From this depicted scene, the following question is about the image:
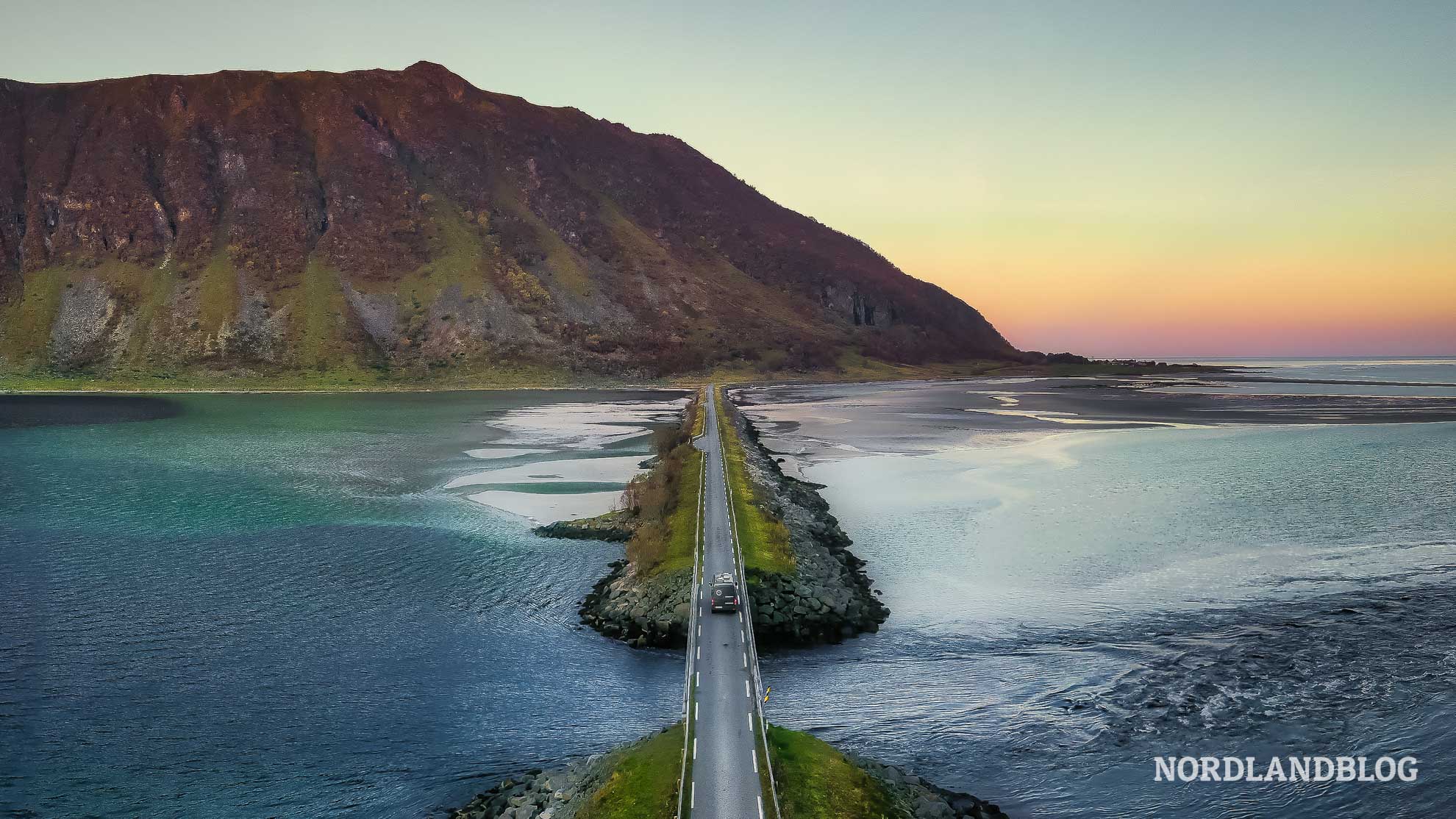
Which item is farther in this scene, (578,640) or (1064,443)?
(1064,443)

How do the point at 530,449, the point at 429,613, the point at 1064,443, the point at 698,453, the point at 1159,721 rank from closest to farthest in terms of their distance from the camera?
the point at 1159,721, the point at 429,613, the point at 698,453, the point at 530,449, the point at 1064,443

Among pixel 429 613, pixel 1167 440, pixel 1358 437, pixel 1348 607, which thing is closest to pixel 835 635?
pixel 429 613

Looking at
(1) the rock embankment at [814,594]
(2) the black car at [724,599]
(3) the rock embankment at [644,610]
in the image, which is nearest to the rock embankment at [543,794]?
(2) the black car at [724,599]

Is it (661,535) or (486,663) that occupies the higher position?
(661,535)

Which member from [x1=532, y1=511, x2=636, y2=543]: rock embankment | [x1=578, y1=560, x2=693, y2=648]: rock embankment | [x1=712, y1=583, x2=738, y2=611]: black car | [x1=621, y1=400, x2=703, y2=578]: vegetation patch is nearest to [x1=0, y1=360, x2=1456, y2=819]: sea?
[x1=578, y1=560, x2=693, y2=648]: rock embankment

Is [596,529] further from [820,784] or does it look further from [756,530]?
[820,784]

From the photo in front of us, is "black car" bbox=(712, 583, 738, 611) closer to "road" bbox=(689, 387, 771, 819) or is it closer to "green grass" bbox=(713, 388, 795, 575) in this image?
"road" bbox=(689, 387, 771, 819)

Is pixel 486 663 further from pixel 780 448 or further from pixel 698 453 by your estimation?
pixel 780 448
